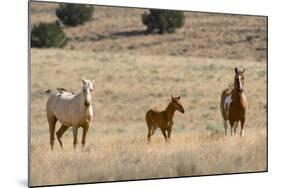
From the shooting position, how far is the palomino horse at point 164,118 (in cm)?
871

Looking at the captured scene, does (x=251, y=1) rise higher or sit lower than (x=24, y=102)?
higher

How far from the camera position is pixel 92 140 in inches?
331

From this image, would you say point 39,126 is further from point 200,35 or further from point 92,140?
point 200,35

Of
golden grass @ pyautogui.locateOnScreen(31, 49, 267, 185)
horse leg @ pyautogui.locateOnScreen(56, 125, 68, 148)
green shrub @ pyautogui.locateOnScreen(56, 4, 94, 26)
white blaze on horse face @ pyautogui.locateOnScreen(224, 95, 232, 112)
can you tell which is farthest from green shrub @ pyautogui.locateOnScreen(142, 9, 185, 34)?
horse leg @ pyautogui.locateOnScreen(56, 125, 68, 148)

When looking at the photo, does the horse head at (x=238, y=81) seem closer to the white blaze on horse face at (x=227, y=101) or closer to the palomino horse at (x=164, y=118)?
the white blaze on horse face at (x=227, y=101)

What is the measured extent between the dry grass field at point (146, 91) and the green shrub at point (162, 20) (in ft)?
0.29

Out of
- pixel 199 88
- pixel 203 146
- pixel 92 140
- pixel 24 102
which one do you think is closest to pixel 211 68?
pixel 199 88

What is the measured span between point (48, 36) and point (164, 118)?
5.84 ft

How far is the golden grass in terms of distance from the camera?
8.16 meters

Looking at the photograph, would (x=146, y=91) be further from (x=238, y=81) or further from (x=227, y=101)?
(x=238, y=81)

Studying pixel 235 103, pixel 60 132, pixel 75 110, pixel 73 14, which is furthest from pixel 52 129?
pixel 235 103

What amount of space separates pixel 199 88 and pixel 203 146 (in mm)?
740

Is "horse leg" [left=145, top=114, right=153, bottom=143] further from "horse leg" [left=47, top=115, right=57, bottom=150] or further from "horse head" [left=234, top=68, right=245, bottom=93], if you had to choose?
"horse head" [left=234, top=68, right=245, bottom=93]

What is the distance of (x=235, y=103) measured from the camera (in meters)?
9.26
